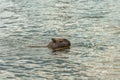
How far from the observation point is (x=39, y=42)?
22547 millimetres

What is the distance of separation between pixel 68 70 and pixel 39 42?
5.11m

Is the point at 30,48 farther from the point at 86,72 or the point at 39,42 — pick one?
the point at 86,72

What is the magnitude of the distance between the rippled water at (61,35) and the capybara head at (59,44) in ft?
1.11

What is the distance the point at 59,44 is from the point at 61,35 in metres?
2.02

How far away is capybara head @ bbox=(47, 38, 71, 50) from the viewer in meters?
21.7

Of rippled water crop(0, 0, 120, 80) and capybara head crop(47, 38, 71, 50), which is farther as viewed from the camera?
capybara head crop(47, 38, 71, 50)

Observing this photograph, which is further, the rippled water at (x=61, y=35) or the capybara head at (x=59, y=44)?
the capybara head at (x=59, y=44)

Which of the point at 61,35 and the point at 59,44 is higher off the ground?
the point at 61,35

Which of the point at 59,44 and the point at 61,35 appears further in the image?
the point at 61,35

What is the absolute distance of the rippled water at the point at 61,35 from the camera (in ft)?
57.7

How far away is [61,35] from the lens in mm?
24156

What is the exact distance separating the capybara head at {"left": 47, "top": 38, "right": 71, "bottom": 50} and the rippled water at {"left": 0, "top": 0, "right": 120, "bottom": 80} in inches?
13.3

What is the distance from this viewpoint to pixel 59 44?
874 inches

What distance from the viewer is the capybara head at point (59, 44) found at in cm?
2172
